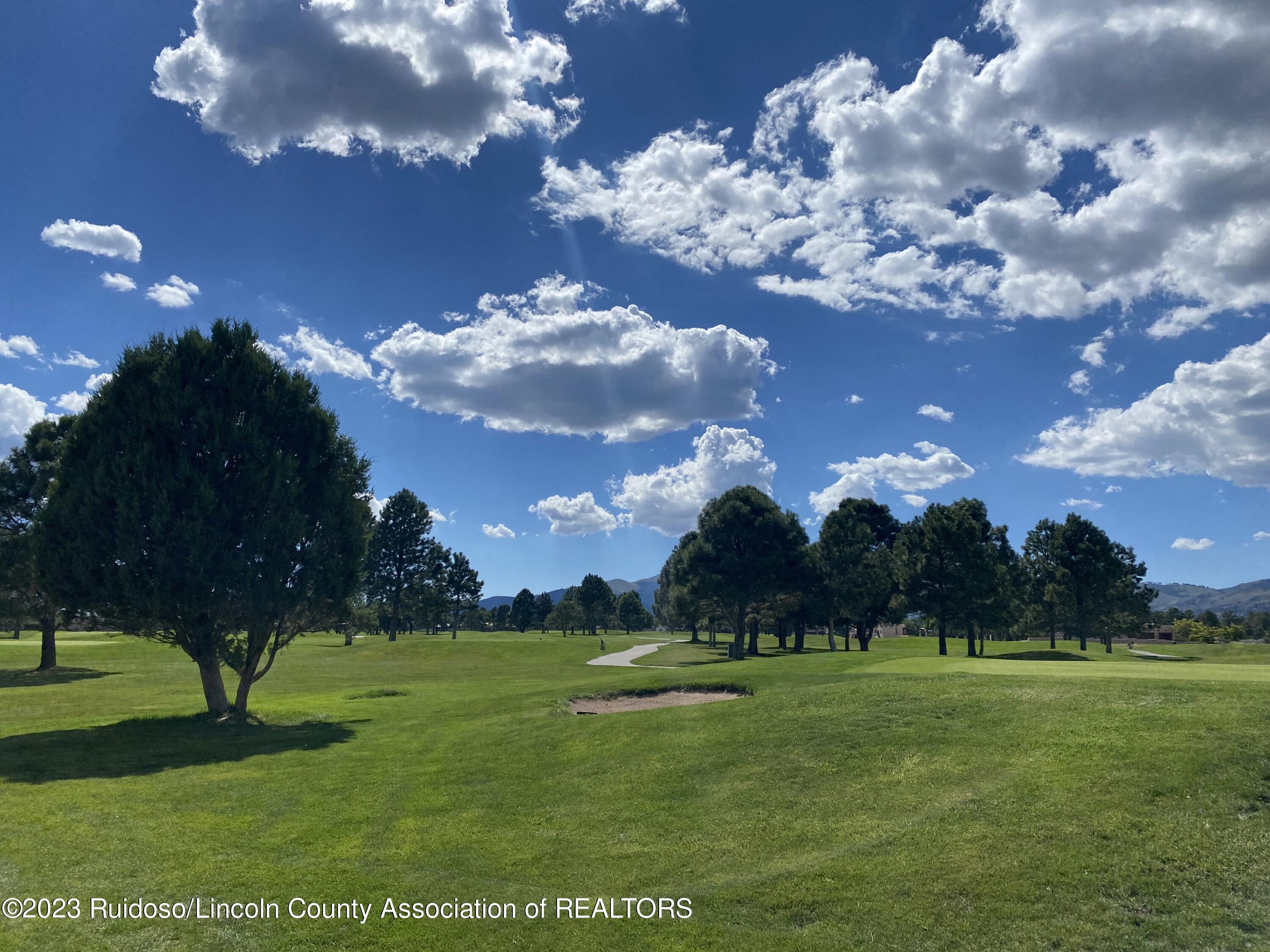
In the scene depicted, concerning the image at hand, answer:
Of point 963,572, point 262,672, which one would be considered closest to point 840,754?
point 262,672

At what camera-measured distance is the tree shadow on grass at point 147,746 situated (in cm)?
1655

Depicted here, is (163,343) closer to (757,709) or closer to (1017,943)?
(757,709)

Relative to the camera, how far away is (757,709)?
18375 mm

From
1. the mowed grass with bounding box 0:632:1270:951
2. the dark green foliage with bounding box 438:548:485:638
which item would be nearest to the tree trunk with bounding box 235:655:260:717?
the mowed grass with bounding box 0:632:1270:951

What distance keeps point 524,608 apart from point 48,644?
127 metres

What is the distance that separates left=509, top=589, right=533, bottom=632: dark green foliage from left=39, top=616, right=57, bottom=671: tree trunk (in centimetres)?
12371

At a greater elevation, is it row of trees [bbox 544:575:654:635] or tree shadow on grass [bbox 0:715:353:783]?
tree shadow on grass [bbox 0:715:353:783]

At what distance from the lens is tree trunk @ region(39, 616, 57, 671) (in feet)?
140

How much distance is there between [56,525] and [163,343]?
6.85 metres

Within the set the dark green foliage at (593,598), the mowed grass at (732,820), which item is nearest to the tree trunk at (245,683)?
the mowed grass at (732,820)

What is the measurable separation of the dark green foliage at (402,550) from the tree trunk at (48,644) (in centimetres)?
4286

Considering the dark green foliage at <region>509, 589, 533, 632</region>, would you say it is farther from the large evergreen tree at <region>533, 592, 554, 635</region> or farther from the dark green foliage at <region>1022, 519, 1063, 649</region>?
the dark green foliage at <region>1022, 519, 1063, 649</region>

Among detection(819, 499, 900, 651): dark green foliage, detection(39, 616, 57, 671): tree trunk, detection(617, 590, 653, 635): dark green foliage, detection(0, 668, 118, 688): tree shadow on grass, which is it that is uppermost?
detection(819, 499, 900, 651): dark green foliage

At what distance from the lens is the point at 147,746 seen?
19.9m
